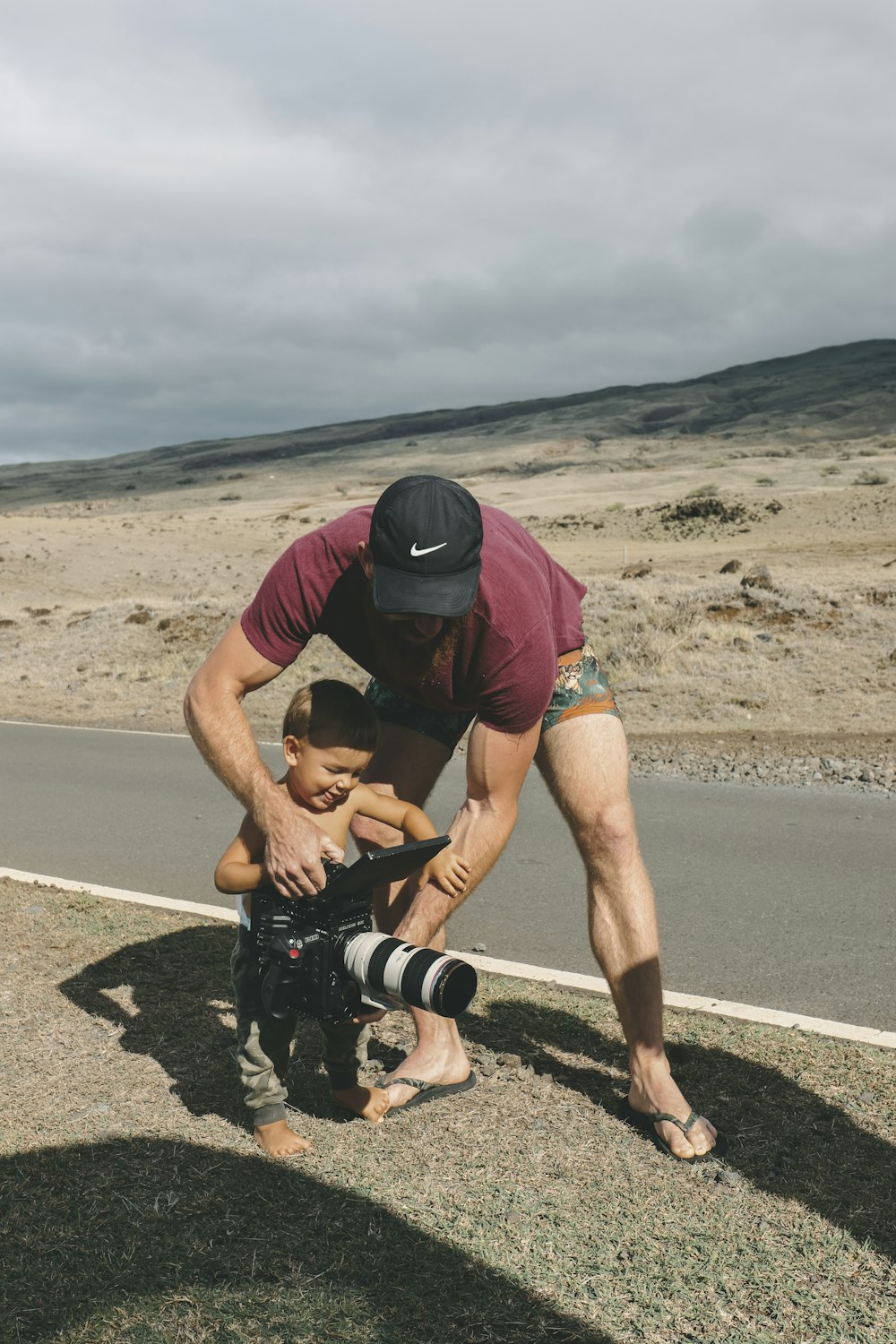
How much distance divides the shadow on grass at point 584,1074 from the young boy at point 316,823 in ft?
0.91

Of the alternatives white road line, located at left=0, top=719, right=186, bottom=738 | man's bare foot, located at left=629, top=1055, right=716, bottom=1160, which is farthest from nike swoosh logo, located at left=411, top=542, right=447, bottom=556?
white road line, located at left=0, top=719, right=186, bottom=738

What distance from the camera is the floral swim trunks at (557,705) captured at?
384 centimetres

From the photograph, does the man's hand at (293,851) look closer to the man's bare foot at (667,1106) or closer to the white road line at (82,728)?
the man's bare foot at (667,1106)

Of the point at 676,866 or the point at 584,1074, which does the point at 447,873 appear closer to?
the point at 584,1074

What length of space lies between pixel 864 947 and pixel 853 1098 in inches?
71.7

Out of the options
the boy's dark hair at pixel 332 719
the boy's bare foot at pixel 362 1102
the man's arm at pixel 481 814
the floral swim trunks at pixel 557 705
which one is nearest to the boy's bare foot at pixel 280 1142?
the boy's bare foot at pixel 362 1102

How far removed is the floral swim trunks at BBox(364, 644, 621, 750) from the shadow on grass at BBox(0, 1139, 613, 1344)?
4.61 ft

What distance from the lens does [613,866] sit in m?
3.78

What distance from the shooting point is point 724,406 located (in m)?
164

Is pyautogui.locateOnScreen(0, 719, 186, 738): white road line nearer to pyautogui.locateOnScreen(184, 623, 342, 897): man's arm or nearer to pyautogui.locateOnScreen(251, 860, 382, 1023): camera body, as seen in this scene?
pyautogui.locateOnScreen(184, 623, 342, 897): man's arm

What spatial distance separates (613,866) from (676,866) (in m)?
3.30

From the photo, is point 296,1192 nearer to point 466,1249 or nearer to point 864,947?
point 466,1249

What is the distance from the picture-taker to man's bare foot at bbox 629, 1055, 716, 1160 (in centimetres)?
337

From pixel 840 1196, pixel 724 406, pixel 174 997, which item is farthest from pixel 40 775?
pixel 724 406
